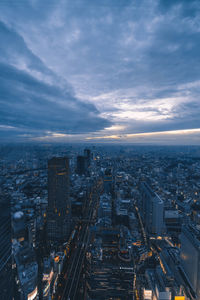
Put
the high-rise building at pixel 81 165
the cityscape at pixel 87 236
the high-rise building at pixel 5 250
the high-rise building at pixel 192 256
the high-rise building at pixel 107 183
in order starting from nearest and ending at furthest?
1. the high-rise building at pixel 5 250
2. the cityscape at pixel 87 236
3. the high-rise building at pixel 192 256
4. the high-rise building at pixel 107 183
5. the high-rise building at pixel 81 165

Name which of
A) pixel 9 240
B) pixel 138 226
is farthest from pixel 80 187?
pixel 9 240

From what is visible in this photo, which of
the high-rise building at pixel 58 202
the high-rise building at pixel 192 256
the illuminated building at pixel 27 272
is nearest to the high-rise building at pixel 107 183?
the high-rise building at pixel 58 202

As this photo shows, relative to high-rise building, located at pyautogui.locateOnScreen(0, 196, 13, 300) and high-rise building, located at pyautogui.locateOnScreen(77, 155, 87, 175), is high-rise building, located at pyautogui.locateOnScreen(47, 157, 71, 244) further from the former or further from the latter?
high-rise building, located at pyautogui.locateOnScreen(77, 155, 87, 175)

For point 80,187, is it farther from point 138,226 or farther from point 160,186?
point 160,186

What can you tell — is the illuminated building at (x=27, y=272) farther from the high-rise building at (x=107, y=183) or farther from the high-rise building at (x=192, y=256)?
the high-rise building at (x=107, y=183)

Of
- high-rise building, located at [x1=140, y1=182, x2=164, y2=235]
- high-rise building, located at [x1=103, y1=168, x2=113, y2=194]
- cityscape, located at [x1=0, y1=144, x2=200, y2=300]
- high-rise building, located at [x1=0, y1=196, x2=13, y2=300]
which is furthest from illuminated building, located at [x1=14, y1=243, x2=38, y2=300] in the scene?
high-rise building, located at [x1=103, y1=168, x2=113, y2=194]

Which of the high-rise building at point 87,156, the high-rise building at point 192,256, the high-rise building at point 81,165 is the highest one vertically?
the high-rise building at point 87,156

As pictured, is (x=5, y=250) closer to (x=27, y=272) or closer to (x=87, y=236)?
(x=27, y=272)
